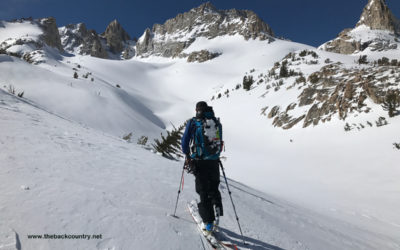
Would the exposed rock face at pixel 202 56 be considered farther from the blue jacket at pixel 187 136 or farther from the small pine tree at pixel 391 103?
the blue jacket at pixel 187 136

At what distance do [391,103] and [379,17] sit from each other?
169 ft

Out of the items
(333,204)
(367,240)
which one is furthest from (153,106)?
(367,240)

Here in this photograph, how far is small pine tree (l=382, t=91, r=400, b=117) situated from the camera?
7914 mm

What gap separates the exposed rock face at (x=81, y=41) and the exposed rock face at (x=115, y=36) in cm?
946

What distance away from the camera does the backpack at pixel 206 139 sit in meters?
2.63

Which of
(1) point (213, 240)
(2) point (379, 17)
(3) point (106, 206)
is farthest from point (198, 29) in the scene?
(1) point (213, 240)

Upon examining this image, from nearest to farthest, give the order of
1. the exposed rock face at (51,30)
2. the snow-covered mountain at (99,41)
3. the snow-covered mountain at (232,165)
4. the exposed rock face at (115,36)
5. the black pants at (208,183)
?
the snow-covered mountain at (232,165), the black pants at (208,183), the exposed rock face at (51,30), the snow-covered mountain at (99,41), the exposed rock face at (115,36)

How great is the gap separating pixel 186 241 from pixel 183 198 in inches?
43.4

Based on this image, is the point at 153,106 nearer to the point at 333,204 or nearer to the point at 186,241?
the point at 333,204

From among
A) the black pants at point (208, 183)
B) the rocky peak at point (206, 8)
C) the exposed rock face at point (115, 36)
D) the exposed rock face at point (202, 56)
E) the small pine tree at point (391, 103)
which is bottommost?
the black pants at point (208, 183)

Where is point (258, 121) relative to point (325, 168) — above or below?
above

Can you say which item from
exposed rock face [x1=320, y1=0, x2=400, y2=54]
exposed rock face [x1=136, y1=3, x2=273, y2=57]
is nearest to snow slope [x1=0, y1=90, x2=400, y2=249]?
exposed rock face [x1=320, y1=0, x2=400, y2=54]

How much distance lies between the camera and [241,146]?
1184 cm

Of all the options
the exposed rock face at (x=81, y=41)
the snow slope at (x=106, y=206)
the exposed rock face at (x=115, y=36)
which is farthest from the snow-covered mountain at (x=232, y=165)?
the exposed rock face at (x=115, y=36)
